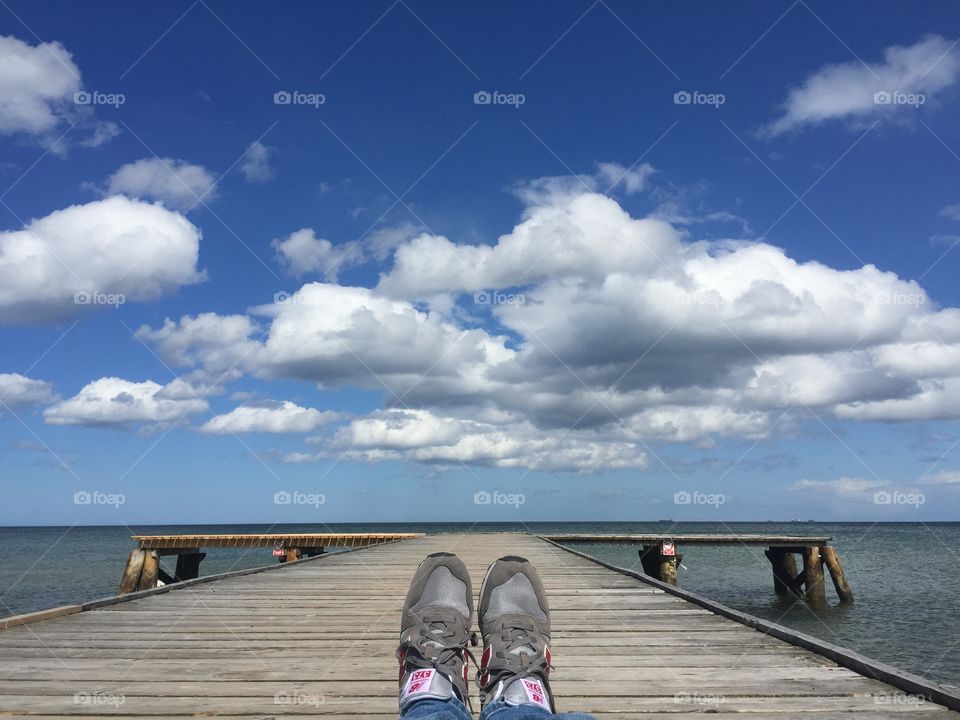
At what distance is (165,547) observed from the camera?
70.7 feet

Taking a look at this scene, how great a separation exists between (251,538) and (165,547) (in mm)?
3611

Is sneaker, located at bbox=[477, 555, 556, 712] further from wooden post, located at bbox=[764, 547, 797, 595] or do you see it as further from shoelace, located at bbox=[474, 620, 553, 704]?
wooden post, located at bbox=[764, 547, 797, 595]

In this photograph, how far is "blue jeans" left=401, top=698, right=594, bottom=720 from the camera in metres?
2.28

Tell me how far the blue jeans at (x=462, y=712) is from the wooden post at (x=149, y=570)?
20.6 metres

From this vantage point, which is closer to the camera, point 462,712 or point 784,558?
point 462,712

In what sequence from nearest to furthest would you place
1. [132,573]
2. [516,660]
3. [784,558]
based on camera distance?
[516,660], [132,573], [784,558]

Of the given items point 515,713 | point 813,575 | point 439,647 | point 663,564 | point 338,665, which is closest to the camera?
point 515,713

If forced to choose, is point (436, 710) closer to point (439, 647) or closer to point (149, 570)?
point (439, 647)

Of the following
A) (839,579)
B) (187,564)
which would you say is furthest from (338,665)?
(187,564)

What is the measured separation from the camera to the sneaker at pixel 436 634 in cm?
261

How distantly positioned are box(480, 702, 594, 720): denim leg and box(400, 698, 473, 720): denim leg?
0.29 ft

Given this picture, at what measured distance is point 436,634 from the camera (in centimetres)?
297

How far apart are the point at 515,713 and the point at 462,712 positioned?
0.22 meters

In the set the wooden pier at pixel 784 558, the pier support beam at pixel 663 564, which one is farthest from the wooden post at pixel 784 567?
the pier support beam at pixel 663 564
